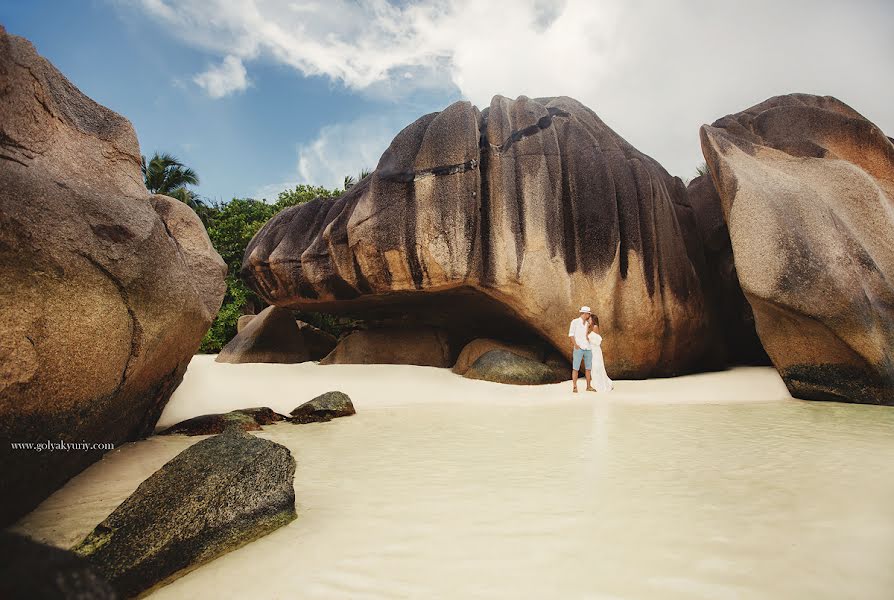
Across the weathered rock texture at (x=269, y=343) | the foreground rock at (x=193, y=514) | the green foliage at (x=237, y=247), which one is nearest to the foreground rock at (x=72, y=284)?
the foreground rock at (x=193, y=514)

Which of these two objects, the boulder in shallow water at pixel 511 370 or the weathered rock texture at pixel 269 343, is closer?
the boulder in shallow water at pixel 511 370

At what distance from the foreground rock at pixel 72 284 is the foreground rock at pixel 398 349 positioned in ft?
24.8

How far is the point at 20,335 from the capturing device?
2.56m

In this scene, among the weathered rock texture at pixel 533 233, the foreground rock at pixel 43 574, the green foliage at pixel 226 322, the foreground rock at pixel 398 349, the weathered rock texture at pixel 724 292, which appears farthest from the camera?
the green foliage at pixel 226 322

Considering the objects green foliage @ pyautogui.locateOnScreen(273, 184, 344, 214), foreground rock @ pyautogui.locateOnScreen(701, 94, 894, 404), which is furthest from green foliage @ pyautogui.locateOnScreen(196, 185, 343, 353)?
foreground rock @ pyautogui.locateOnScreen(701, 94, 894, 404)

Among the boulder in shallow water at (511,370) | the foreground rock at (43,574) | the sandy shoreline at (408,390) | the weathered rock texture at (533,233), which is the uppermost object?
the weathered rock texture at (533,233)

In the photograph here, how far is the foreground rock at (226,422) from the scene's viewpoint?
472cm

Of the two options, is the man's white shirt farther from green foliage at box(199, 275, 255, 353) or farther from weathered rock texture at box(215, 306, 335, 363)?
green foliage at box(199, 275, 255, 353)

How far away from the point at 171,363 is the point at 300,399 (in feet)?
10.3

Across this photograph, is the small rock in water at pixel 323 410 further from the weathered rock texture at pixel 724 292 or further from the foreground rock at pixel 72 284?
the weathered rock texture at pixel 724 292

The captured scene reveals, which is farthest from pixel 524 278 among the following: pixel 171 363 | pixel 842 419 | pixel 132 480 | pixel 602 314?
pixel 132 480

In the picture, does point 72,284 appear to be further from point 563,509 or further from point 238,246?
point 238,246

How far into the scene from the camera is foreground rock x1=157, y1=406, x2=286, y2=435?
15.5ft

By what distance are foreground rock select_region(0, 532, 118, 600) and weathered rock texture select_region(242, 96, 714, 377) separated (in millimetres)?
8032
